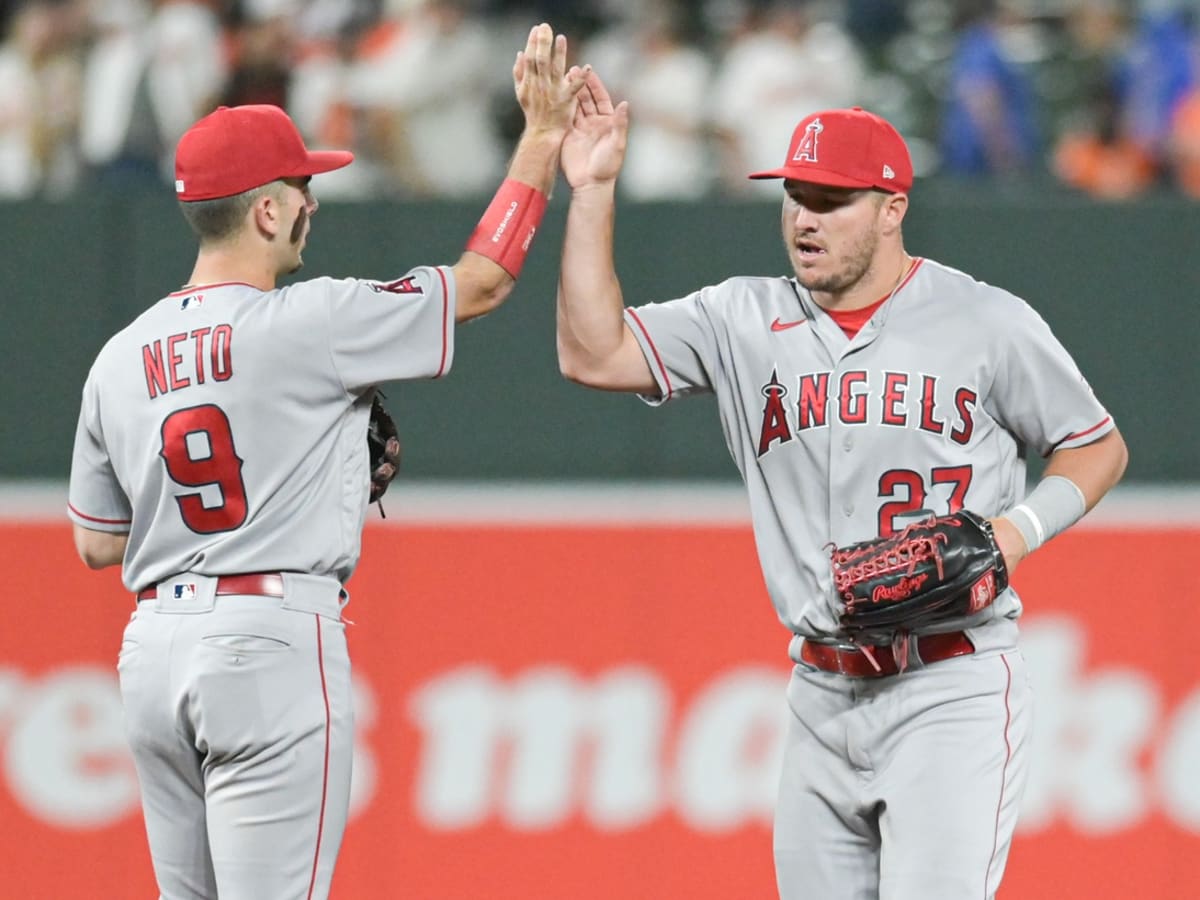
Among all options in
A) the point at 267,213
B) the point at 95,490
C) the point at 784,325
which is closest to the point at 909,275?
the point at 784,325

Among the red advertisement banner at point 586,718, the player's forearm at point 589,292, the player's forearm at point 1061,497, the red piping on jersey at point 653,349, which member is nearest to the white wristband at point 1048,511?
the player's forearm at point 1061,497

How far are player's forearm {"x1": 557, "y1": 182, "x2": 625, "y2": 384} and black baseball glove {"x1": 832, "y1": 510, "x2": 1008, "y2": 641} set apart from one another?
64 cm

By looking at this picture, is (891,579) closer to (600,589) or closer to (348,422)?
(348,422)

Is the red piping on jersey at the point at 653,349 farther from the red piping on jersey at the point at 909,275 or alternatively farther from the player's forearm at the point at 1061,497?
the player's forearm at the point at 1061,497

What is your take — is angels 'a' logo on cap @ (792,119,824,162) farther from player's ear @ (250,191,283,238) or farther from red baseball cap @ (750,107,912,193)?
player's ear @ (250,191,283,238)

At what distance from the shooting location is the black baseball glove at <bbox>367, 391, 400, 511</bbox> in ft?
11.8

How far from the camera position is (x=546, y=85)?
368 cm

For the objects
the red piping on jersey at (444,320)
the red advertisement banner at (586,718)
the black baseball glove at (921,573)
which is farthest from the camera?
the red advertisement banner at (586,718)

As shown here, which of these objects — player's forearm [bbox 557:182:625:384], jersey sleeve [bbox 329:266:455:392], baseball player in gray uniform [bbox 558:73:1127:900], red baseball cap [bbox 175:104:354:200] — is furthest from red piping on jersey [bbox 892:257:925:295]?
red baseball cap [bbox 175:104:354:200]

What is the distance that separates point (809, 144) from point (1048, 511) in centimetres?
85

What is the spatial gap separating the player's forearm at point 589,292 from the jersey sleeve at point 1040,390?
0.76 meters

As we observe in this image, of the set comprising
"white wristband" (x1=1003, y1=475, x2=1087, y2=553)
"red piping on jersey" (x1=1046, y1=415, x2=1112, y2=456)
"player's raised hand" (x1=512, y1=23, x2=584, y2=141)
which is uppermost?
"player's raised hand" (x1=512, y1=23, x2=584, y2=141)

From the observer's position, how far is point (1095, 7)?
753 cm

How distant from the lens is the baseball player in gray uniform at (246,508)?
3229mm
